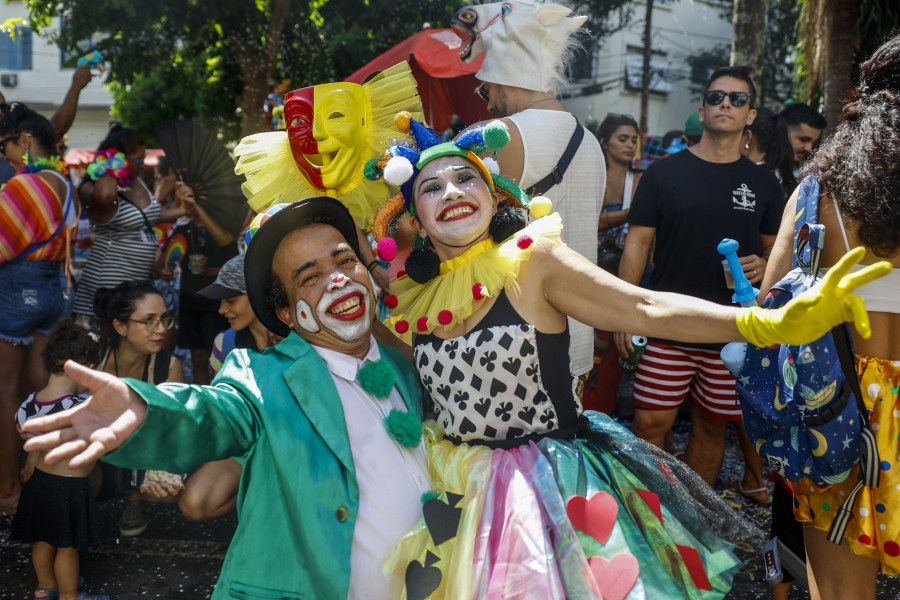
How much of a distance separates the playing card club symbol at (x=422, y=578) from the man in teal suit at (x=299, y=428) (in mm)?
94

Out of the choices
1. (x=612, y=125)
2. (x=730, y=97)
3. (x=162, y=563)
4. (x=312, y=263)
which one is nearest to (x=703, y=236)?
(x=730, y=97)

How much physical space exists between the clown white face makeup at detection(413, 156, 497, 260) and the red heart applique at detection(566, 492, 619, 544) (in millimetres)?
831

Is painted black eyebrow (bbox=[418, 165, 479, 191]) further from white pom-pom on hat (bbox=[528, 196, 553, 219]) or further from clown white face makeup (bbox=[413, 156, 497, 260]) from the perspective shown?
white pom-pom on hat (bbox=[528, 196, 553, 219])

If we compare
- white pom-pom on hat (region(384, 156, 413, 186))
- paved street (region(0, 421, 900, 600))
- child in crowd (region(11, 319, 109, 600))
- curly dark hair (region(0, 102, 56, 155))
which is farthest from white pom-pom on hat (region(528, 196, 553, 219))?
curly dark hair (region(0, 102, 56, 155))

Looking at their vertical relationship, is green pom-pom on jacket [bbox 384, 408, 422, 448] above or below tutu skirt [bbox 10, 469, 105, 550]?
above

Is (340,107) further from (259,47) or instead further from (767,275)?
(259,47)

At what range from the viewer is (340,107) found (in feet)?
9.78

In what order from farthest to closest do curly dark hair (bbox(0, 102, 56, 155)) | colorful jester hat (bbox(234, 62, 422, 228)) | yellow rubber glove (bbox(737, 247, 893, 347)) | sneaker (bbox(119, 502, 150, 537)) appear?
1. curly dark hair (bbox(0, 102, 56, 155))
2. sneaker (bbox(119, 502, 150, 537))
3. colorful jester hat (bbox(234, 62, 422, 228))
4. yellow rubber glove (bbox(737, 247, 893, 347))

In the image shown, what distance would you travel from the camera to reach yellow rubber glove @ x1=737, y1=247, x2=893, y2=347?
153 cm

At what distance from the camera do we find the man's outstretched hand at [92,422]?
1.59 m

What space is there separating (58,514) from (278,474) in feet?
5.51

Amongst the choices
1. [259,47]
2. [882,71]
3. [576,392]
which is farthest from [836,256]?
[259,47]

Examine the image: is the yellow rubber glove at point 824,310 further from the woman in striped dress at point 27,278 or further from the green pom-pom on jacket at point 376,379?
the woman in striped dress at point 27,278

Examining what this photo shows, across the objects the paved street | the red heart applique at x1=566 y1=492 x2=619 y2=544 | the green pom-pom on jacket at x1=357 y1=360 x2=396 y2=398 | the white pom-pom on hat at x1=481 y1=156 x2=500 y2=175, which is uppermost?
the white pom-pom on hat at x1=481 y1=156 x2=500 y2=175
